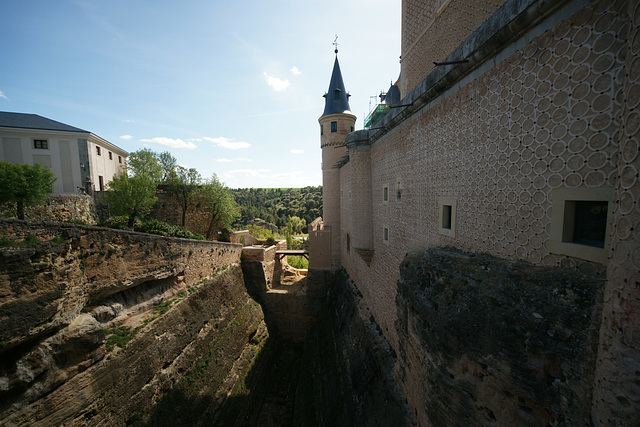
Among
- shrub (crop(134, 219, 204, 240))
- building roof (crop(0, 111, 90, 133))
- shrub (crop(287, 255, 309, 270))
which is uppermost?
building roof (crop(0, 111, 90, 133))

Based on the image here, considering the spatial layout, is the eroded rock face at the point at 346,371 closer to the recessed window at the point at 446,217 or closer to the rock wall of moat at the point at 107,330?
the rock wall of moat at the point at 107,330

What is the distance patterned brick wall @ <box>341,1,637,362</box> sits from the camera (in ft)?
7.43

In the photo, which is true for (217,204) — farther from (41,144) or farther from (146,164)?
(41,144)

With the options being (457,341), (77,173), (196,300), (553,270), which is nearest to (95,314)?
(196,300)

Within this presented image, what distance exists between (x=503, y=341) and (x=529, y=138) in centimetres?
240

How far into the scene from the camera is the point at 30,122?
1802 cm

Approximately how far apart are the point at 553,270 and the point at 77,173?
25.2m

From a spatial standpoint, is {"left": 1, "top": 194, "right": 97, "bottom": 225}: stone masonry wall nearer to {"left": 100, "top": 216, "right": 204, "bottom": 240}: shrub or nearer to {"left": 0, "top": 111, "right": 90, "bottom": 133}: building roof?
{"left": 100, "top": 216, "right": 204, "bottom": 240}: shrub

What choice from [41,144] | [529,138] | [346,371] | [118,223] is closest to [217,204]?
[118,223]

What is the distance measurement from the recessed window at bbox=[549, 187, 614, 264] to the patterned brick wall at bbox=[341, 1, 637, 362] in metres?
0.08

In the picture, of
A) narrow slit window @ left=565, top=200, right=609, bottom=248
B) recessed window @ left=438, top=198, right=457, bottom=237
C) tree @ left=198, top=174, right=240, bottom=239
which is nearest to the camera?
narrow slit window @ left=565, top=200, right=609, bottom=248

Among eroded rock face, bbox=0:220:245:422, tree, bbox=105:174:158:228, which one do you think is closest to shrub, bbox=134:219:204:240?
tree, bbox=105:174:158:228

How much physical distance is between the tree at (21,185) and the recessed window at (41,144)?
9.13m

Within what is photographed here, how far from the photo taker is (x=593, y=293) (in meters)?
2.30
